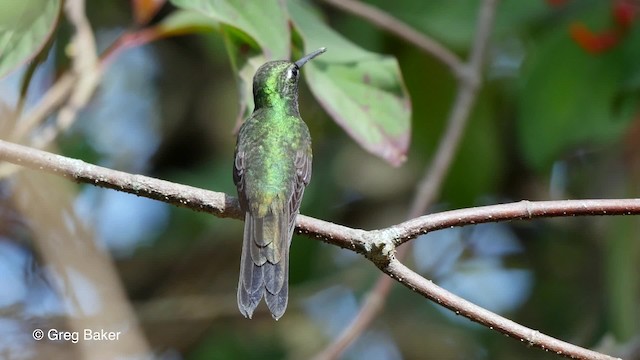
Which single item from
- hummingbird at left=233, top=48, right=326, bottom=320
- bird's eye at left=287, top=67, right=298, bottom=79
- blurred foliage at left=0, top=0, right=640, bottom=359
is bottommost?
blurred foliage at left=0, top=0, right=640, bottom=359

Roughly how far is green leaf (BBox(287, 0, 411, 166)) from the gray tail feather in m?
0.34

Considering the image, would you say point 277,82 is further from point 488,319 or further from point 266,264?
point 488,319

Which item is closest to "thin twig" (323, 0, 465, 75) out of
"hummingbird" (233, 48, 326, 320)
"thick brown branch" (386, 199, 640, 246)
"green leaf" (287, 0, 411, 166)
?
"green leaf" (287, 0, 411, 166)

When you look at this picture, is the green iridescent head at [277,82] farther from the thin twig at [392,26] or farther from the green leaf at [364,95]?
the thin twig at [392,26]

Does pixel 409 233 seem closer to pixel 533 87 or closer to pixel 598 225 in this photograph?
pixel 533 87

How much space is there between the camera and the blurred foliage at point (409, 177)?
309 centimetres

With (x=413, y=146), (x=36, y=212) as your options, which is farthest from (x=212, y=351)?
(x=36, y=212)

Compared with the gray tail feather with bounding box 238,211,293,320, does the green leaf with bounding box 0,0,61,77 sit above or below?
above

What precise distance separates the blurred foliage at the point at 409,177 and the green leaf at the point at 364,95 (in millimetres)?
325

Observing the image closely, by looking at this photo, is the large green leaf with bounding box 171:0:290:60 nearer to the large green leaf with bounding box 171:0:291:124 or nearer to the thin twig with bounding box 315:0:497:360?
the large green leaf with bounding box 171:0:291:124

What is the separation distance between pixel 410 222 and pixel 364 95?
2.39ft

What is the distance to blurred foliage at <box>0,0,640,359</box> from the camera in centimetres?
309

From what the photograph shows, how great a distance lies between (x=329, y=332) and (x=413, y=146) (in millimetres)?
800

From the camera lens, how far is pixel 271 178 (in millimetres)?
2143
